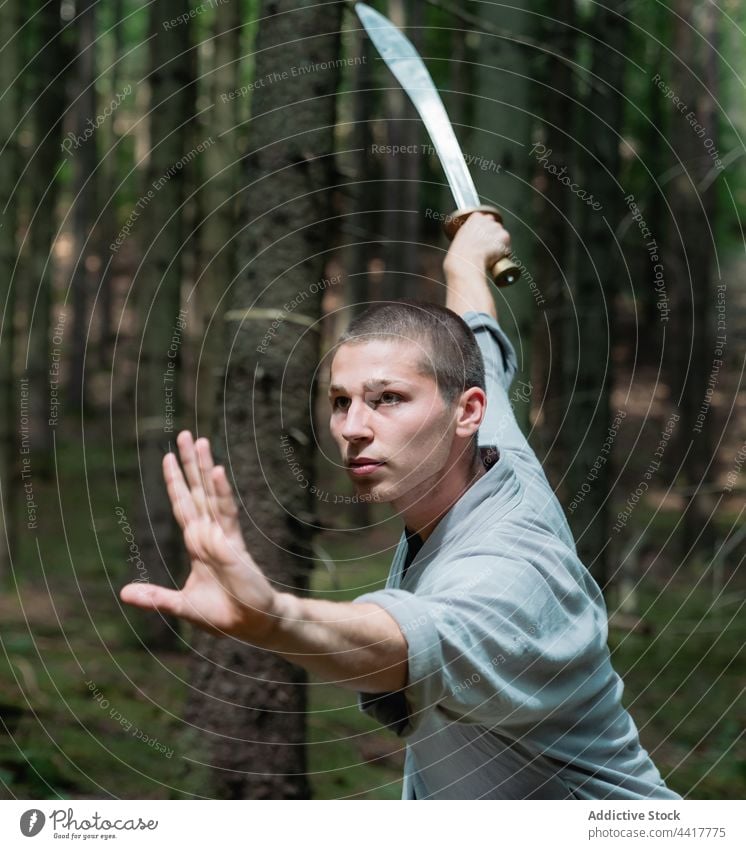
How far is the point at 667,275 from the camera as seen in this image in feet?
59.6

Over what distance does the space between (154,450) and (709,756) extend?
4393 millimetres

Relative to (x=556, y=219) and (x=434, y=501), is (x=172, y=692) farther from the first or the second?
(x=556, y=219)

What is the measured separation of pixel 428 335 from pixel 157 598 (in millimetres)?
1050

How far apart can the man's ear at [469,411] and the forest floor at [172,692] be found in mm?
709

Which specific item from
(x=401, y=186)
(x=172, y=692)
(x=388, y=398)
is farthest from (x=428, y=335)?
(x=401, y=186)

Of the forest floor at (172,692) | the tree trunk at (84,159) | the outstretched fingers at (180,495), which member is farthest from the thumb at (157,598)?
the tree trunk at (84,159)

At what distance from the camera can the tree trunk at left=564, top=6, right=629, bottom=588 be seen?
Result: 6.38m

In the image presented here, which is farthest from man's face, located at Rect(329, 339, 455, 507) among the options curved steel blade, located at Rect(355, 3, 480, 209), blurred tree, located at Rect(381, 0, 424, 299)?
blurred tree, located at Rect(381, 0, 424, 299)

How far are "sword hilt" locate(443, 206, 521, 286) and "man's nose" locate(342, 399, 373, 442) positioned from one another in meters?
0.97

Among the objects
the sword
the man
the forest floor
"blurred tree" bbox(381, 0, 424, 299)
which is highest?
"blurred tree" bbox(381, 0, 424, 299)

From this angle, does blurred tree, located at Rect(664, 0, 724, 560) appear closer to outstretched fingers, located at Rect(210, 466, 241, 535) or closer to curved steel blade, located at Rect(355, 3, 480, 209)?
curved steel blade, located at Rect(355, 3, 480, 209)

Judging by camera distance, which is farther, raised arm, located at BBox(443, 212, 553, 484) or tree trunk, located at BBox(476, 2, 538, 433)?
tree trunk, located at BBox(476, 2, 538, 433)

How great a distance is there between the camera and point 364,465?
2.39 metres

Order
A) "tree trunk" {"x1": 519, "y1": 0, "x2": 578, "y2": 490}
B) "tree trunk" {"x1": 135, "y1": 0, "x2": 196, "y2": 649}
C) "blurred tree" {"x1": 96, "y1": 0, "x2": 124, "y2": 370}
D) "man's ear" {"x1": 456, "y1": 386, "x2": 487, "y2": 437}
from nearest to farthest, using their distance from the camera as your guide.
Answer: "man's ear" {"x1": 456, "y1": 386, "x2": 487, "y2": 437}, "tree trunk" {"x1": 519, "y1": 0, "x2": 578, "y2": 490}, "tree trunk" {"x1": 135, "y1": 0, "x2": 196, "y2": 649}, "blurred tree" {"x1": 96, "y1": 0, "x2": 124, "y2": 370}
